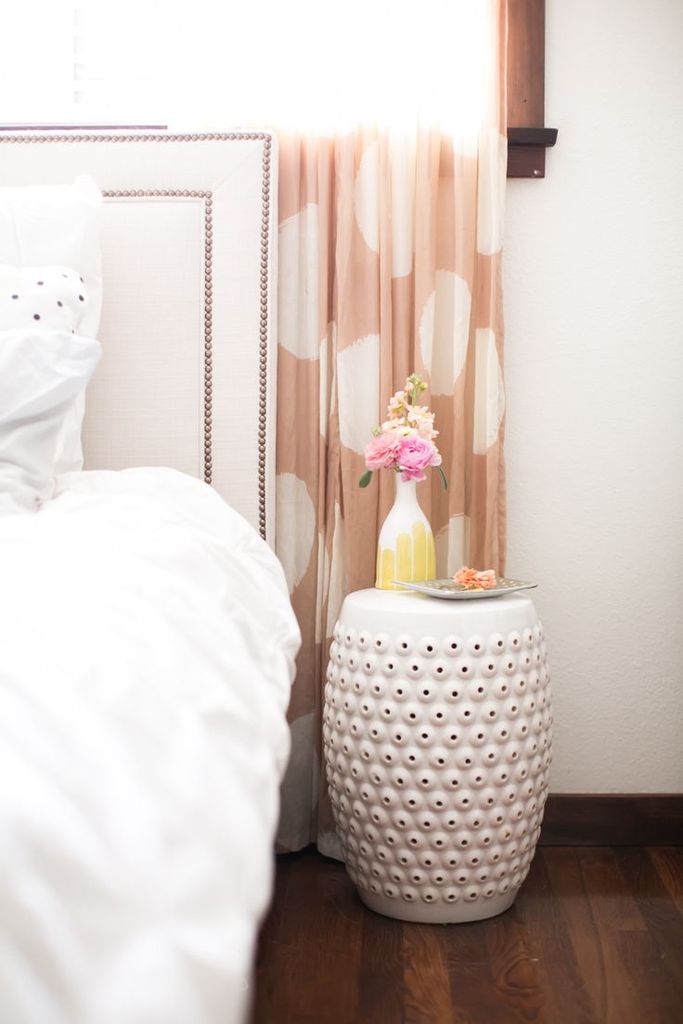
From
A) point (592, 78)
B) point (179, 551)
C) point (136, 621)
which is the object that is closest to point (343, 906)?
point (179, 551)

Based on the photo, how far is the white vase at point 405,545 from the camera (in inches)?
70.9

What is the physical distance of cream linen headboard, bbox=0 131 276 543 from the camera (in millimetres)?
1853

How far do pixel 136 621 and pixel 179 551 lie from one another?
0.91 feet

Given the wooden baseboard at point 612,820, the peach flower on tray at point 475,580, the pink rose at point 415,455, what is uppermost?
the pink rose at point 415,455

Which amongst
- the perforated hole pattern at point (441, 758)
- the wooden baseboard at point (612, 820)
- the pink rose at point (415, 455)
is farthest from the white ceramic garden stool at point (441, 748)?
the wooden baseboard at point (612, 820)

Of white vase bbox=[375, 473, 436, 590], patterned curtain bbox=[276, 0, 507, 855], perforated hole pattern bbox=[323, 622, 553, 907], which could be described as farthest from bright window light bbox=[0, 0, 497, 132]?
perforated hole pattern bbox=[323, 622, 553, 907]

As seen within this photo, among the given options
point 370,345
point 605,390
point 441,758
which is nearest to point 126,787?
point 441,758

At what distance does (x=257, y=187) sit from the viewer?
6.10 ft

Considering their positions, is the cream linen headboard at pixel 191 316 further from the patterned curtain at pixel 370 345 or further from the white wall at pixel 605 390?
the white wall at pixel 605 390

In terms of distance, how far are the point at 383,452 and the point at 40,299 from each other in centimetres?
64

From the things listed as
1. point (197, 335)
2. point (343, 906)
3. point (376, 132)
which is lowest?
point (343, 906)

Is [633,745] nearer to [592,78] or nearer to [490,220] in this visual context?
[490,220]

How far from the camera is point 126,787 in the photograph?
53cm

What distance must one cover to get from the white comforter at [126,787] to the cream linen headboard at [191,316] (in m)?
0.86
